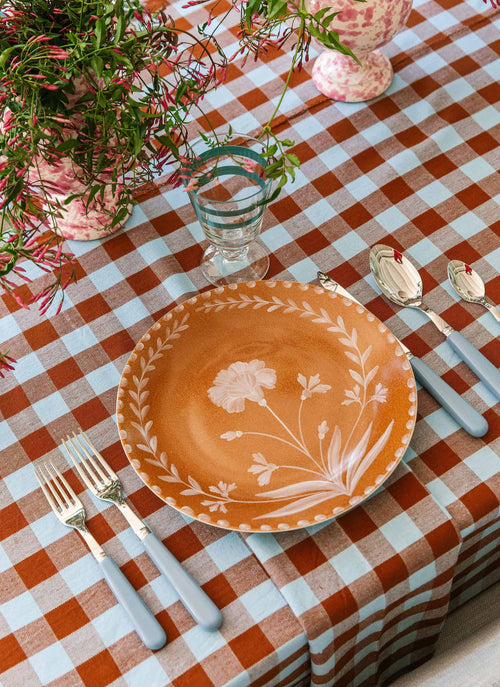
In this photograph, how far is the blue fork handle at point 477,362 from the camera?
74cm

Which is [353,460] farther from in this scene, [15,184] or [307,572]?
[15,184]

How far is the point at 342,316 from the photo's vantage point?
0.77 meters

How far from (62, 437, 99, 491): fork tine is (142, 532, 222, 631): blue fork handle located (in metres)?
0.09

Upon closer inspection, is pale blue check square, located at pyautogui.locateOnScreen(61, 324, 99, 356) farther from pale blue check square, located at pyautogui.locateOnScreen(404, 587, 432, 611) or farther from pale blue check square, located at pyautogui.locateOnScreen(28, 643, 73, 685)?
pale blue check square, located at pyautogui.locateOnScreen(404, 587, 432, 611)

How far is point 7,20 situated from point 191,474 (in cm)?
48

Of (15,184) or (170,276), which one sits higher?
(15,184)

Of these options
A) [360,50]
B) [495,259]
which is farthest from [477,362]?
[360,50]

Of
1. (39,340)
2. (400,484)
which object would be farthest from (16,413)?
(400,484)

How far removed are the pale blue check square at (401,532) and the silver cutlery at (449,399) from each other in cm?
13

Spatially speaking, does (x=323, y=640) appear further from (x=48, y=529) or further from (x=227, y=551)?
(x=48, y=529)

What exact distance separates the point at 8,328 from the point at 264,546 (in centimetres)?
44

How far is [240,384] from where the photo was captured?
756mm

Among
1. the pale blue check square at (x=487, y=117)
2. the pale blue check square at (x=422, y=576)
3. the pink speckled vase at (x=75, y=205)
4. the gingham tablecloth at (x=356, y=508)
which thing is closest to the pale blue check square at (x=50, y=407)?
the gingham tablecloth at (x=356, y=508)

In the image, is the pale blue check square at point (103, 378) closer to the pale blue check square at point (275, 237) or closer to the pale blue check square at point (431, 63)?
the pale blue check square at point (275, 237)
